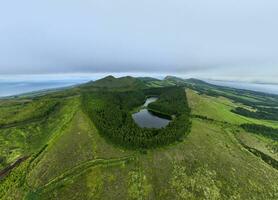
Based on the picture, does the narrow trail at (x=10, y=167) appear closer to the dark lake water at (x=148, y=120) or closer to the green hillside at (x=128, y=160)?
the green hillside at (x=128, y=160)

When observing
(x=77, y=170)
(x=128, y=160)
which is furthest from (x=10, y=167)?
(x=128, y=160)

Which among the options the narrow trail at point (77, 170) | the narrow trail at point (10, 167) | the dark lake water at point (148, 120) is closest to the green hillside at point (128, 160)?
the narrow trail at point (77, 170)

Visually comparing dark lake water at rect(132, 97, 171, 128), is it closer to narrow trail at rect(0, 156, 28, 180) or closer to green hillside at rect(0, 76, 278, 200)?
green hillside at rect(0, 76, 278, 200)

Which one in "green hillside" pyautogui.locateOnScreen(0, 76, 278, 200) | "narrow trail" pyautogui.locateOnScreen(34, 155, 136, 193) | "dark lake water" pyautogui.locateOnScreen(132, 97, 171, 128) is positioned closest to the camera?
"narrow trail" pyautogui.locateOnScreen(34, 155, 136, 193)

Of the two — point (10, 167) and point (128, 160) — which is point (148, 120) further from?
point (10, 167)

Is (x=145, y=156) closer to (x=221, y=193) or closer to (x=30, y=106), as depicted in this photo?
(x=221, y=193)

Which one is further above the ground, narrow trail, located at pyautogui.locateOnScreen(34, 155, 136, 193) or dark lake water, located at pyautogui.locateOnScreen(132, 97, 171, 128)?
narrow trail, located at pyautogui.locateOnScreen(34, 155, 136, 193)

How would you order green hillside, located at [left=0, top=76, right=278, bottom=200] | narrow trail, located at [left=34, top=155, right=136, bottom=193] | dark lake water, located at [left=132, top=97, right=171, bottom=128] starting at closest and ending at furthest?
1. narrow trail, located at [left=34, top=155, right=136, bottom=193]
2. green hillside, located at [left=0, top=76, right=278, bottom=200]
3. dark lake water, located at [left=132, top=97, right=171, bottom=128]

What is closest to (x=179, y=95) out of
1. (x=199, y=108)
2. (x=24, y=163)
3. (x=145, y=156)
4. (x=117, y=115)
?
(x=199, y=108)

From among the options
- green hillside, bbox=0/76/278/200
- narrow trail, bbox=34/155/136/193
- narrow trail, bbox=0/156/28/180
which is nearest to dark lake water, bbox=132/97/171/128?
green hillside, bbox=0/76/278/200
